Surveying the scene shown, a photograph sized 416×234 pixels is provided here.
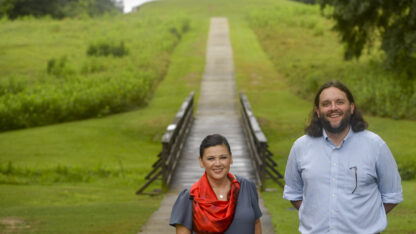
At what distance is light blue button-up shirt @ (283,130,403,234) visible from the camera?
3920mm

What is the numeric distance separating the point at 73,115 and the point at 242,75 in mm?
13471

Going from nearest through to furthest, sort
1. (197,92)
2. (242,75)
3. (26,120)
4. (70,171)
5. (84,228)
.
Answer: (84,228) < (70,171) < (26,120) < (197,92) < (242,75)

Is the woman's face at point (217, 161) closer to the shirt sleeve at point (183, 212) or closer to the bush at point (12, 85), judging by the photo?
the shirt sleeve at point (183, 212)

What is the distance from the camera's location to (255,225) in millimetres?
3951

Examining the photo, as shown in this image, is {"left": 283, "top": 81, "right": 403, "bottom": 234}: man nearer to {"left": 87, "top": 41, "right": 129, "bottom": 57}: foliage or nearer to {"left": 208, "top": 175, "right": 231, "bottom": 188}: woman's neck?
{"left": 208, "top": 175, "right": 231, "bottom": 188}: woman's neck

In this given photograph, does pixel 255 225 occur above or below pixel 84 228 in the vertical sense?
above

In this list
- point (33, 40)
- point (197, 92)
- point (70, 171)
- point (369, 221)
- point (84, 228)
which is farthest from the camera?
point (33, 40)

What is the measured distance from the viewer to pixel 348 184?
3926 mm

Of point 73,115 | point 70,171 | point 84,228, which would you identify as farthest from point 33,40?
point 84,228

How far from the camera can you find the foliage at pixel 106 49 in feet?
131

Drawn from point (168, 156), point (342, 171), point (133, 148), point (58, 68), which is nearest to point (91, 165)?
point (133, 148)

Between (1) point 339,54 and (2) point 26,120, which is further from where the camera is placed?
(1) point 339,54

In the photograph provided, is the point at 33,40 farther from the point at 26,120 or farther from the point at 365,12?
the point at 365,12

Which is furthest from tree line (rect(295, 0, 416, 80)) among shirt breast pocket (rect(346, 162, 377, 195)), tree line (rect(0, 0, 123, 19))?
tree line (rect(0, 0, 123, 19))
